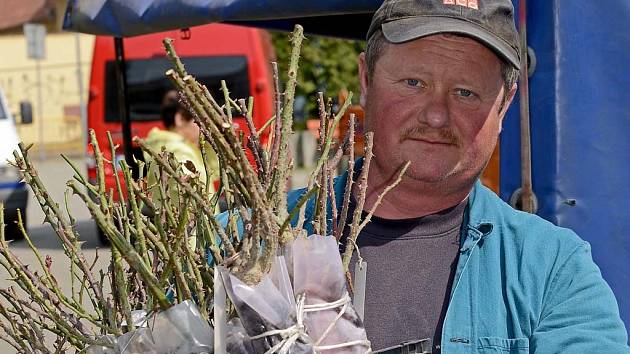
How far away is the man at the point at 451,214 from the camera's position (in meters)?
1.98

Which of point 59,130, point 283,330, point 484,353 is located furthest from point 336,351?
point 59,130

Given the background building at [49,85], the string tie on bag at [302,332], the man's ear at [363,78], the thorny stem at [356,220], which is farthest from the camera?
the background building at [49,85]

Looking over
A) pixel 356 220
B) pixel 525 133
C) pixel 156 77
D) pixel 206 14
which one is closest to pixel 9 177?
pixel 156 77

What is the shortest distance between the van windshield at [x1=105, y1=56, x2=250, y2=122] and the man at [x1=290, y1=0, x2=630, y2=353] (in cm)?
810

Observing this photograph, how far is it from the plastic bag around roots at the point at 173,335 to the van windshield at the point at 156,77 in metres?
8.77

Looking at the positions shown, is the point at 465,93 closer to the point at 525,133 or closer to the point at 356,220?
the point at 356,220

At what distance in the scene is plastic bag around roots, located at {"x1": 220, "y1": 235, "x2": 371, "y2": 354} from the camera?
4.64 ft

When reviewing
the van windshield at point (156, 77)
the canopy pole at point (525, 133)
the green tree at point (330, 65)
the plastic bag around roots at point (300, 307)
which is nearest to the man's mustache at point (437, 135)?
the plastic bag around roots at point (300, 307)

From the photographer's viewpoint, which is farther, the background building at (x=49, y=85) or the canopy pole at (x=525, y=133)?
the background building at (x=49, y=85)

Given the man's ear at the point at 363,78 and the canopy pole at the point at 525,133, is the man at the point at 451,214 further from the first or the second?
the canopy pole at the point at 525,133

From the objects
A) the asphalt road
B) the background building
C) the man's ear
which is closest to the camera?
the man's ear

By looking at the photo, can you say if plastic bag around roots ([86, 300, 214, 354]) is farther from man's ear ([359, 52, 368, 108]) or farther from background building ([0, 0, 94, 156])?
background building ([0, 0, 94, 156])

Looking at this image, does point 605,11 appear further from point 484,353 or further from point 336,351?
point 336,351

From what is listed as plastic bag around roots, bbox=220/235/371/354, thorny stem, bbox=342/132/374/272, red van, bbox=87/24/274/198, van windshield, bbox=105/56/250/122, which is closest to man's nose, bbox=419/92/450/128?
thorny stem, bbox=342/132/374/272
